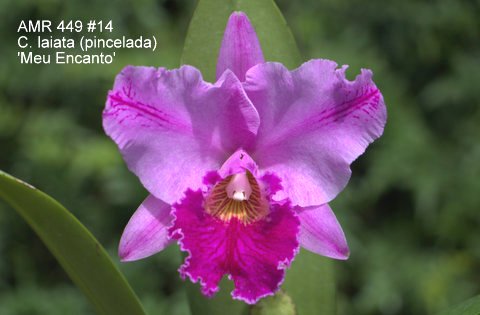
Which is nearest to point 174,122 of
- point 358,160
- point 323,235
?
point 323,235

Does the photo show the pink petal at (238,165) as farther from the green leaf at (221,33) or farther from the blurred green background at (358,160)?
the blurred green background at (358,160)

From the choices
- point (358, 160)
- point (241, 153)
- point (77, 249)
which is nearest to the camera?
point (77, 249)

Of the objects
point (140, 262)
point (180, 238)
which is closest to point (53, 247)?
point (180, 238)

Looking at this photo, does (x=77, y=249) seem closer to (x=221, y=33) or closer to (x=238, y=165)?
(x=238, y=165)

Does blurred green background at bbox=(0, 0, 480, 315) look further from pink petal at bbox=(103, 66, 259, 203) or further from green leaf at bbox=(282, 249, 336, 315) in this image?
pink petal at bbox=(103, 66, 259, 203)

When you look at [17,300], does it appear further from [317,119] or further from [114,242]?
[317,119]

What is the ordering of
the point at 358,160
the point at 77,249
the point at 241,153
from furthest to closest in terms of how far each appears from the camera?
the point at 358,160 < the point at 241,153 < the point at 77,249

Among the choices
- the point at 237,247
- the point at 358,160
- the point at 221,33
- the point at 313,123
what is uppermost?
the point at 221,33
